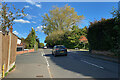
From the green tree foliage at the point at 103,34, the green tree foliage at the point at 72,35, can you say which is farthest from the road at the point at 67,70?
the green tree foliage at the point at 72,35

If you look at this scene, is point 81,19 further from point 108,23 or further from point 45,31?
point 108,23

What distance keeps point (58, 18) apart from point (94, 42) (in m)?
28.2

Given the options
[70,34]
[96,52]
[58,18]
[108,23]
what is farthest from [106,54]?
[58,18]

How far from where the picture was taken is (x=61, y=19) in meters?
43.4

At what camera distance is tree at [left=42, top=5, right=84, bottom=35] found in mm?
42938

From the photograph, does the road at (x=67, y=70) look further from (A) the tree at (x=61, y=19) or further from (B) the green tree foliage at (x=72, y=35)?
(A) the tree at (x=61, y=19)

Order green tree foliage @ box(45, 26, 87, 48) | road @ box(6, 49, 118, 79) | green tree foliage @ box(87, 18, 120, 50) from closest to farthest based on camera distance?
road @ box(6, 49, 118, 79) → green tree foliage @ box(87, 18, 120, 50) → green tree foliage @ box(45, 26, 87, 48)

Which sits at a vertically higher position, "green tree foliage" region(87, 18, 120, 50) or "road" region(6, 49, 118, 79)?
"green tree foliage" region(87, 18, 120, 50)

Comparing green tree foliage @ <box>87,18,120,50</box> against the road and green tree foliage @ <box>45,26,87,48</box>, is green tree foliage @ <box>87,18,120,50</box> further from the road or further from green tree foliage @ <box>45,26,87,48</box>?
green tree foliage @ <box>45,26,87,48</box>

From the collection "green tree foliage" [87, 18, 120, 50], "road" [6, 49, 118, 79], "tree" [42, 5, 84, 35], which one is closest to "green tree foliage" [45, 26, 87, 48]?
"tree" [42, 5, 84, 35]

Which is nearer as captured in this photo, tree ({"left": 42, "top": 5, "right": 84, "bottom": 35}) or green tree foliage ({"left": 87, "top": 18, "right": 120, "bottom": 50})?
green tree foliage ({"left": 87, "top": 18, "right": 120, "bottom": 50})

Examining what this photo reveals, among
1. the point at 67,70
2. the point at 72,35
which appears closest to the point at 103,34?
the point at 67,70

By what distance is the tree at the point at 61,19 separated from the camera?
42938 mm

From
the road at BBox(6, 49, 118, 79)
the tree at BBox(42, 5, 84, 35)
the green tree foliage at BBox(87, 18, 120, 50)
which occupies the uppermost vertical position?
the tree at BBox(42, 5, 84, 35)
